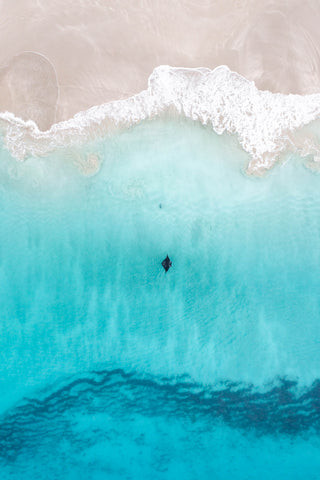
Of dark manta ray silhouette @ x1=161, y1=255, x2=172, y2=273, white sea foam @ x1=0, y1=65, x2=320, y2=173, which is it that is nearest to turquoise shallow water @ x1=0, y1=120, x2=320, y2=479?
dark manta ray silhouette @ x1=161, y1=255, x2=172, y2=273

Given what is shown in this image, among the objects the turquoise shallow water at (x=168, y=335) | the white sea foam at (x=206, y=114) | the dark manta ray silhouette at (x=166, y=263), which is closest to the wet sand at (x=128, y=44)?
the white sea foam at (x=206, y=114)

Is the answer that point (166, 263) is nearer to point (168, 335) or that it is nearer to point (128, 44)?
point (168, 335)

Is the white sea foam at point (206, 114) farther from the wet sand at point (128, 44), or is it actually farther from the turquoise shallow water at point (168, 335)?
the turquoise shallow water at point (168, 335)

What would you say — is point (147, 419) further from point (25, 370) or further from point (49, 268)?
point (49, 268)

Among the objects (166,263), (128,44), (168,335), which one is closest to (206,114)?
(128,44)

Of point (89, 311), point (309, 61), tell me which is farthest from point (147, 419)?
point (309, 61)

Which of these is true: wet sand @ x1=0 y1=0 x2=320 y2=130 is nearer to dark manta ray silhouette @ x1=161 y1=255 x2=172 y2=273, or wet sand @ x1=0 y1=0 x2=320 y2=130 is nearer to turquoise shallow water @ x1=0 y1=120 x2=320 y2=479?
turquoise shallow water @ x1=0 y1=120 x2=320 y2=479
